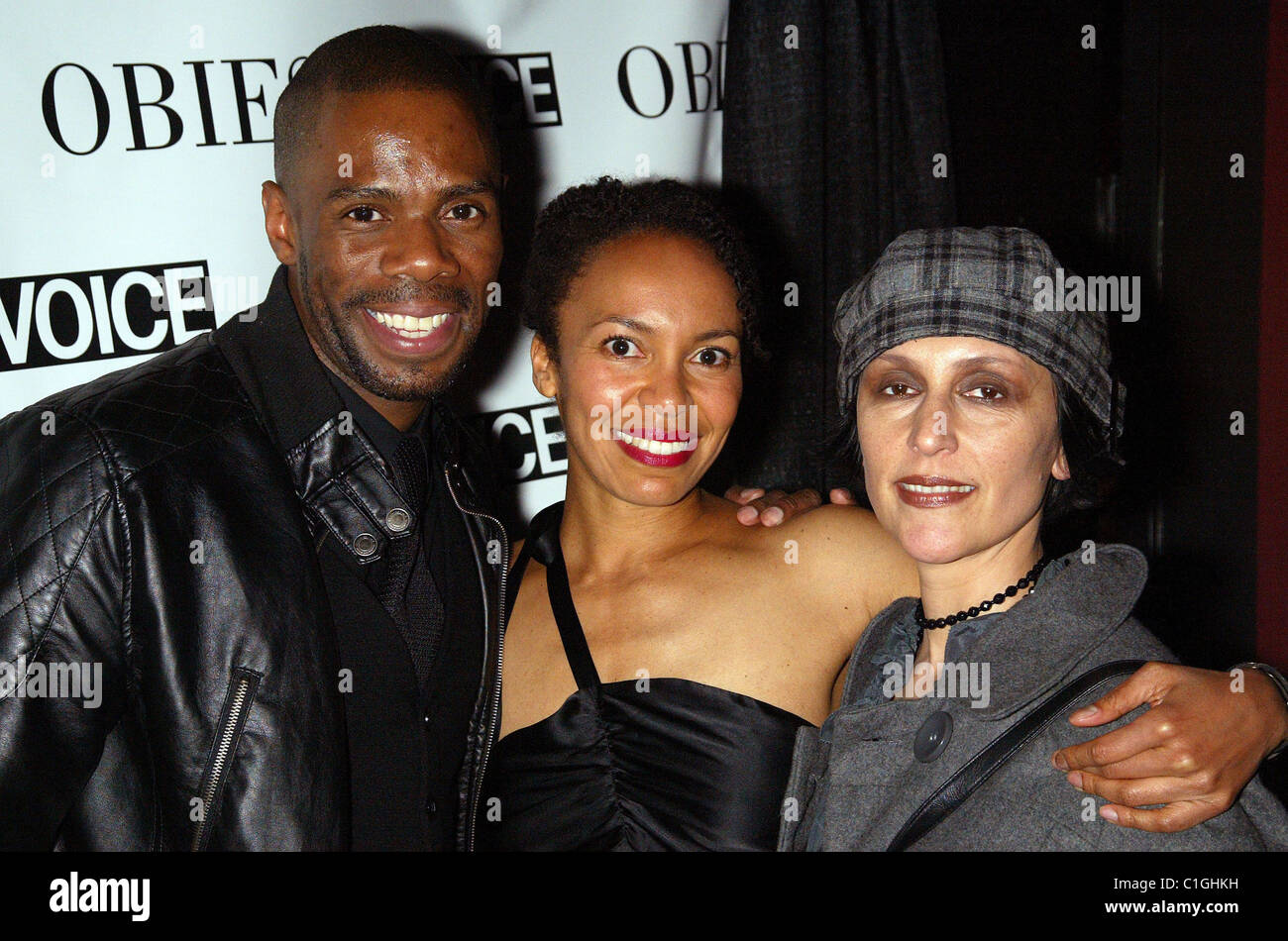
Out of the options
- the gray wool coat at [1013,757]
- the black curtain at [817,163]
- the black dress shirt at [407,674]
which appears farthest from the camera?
the black curtain at [817,163]

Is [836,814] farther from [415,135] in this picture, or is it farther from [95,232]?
[95,232]

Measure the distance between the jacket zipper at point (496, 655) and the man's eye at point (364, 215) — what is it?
391mm

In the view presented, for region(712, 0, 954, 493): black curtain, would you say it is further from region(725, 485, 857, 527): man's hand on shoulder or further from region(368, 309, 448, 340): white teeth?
region(368, 309, 448, 340): white teeth

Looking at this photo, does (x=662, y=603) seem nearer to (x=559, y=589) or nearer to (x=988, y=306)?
(x=559, y=589)

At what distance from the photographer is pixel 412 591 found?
1.62m

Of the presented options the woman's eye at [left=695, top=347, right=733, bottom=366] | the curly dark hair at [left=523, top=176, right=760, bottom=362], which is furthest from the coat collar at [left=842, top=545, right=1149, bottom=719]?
the curly dark hair at [left=523, top=176, right=760, bottom=362]

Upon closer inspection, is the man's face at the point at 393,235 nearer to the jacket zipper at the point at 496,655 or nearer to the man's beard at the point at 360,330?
the man's beard at the point at 360,330

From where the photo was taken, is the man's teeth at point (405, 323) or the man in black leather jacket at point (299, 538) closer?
the man in black leather jacket at point (299, 538)

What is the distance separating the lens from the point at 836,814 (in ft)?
4.28

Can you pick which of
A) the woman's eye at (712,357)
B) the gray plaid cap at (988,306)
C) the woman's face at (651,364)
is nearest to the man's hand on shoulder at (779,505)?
the woman's face at (651,364)

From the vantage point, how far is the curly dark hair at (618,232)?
174 cm

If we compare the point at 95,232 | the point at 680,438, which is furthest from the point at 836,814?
the point at 95,232

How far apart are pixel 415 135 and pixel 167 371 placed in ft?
1.54

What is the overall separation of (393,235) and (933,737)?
0.99 meters
